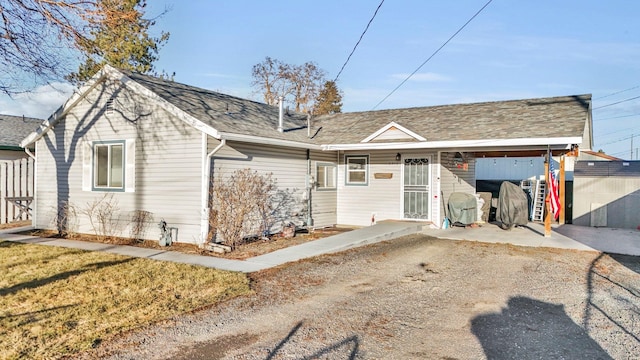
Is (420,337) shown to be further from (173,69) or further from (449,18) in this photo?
(173,69)

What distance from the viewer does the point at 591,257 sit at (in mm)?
9242

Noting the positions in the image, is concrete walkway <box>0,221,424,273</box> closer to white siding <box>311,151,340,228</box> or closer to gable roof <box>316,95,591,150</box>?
white siding <box>311,151,340,228</box>

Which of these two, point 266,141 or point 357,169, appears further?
point 357,169

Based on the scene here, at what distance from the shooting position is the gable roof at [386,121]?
423 inches

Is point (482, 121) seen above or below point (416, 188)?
above

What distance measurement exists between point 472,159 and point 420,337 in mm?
12773

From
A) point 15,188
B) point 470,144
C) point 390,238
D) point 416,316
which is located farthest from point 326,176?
point 15,188

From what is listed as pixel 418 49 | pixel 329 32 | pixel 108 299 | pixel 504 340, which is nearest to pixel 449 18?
pixel 418 49

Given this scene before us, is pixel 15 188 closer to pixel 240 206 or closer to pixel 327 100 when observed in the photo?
pixel 240 206

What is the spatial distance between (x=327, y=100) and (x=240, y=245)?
28792 mm

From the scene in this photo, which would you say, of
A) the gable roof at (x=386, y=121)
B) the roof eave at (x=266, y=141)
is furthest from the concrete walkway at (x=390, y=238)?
the roof eave at (x=266, y=141)

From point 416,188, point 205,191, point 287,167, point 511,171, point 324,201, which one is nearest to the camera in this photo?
point 205,191

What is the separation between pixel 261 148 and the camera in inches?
458

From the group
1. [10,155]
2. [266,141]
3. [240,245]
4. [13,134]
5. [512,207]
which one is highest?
[13,134]
